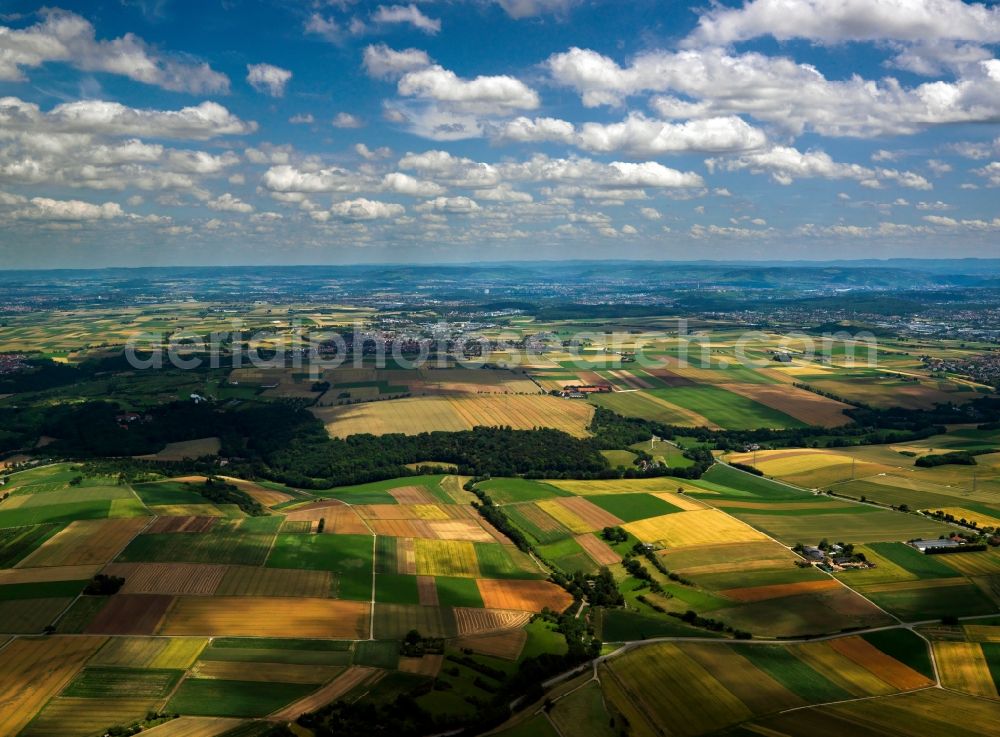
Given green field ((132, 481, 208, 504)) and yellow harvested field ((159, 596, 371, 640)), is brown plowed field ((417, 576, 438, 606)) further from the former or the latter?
green field ((132, 481, 208, 504))

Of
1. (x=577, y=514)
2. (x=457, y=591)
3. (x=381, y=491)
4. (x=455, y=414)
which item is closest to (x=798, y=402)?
(x=455, y=414)

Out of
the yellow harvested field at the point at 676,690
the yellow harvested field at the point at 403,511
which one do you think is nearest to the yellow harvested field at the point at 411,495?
the yellow harvested field at the point at 403,511

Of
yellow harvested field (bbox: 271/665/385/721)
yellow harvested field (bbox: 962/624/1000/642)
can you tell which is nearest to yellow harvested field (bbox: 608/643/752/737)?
yellow harvested field (bbox: 271/665/385/721)

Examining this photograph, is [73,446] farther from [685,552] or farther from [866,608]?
[866,608]

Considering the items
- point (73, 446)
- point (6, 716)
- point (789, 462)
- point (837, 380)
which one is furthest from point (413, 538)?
→ point (837, 380)

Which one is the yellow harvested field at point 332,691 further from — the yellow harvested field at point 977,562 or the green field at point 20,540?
the yellow harvested field at point 977,562

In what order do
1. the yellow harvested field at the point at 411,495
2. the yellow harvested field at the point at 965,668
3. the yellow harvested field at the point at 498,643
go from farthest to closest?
the yellow harvested field at the point at 411,495, the yellow harvested field at the point at 498,643, the yellow harvested field at the point at 965,668
